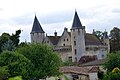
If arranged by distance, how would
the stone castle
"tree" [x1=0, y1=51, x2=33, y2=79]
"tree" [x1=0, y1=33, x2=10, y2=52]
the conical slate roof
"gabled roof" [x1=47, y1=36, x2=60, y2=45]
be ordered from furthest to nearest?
Result: "gabled roof" [x1=47, y1=36, x2=60, y2=45] < the stone castle < the conical slate roof < "tree" [x1=0, y1=33, x2=10, y2=52] < "tree" [x1=0, y1=51, x2=33, y2=79]

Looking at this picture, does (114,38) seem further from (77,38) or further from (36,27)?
(36,27)

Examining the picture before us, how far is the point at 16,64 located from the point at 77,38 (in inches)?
2732

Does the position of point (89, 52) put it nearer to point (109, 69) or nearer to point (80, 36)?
point (80, 36)

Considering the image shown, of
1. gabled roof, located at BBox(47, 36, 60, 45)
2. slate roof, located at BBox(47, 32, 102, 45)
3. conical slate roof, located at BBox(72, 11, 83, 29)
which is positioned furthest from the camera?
gabled roof, located at BBox(47, 36, 60, 45)

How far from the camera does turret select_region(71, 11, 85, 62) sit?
109 metres

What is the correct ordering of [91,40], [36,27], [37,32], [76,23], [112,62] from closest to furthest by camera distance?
1. [112,62]
2. [76,23]
3. [91,40]
4. [37,32]
5. [36,27]

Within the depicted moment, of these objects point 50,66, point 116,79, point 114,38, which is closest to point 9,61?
point 50,66

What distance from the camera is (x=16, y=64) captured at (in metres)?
40.1

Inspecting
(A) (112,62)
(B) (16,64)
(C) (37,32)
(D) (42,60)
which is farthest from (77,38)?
(B) (16,64)

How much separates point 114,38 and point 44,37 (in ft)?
59.6

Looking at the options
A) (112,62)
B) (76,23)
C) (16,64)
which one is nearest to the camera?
(16,64)

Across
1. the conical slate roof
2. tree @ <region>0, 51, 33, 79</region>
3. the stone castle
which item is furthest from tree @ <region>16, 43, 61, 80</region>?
the conical slate roof

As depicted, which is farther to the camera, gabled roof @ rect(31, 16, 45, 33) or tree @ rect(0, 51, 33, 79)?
gabled roof @ rect(31, 16, 45, 33)

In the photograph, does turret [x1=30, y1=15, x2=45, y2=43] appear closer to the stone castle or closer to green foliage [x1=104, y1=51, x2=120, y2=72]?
the stone castle
